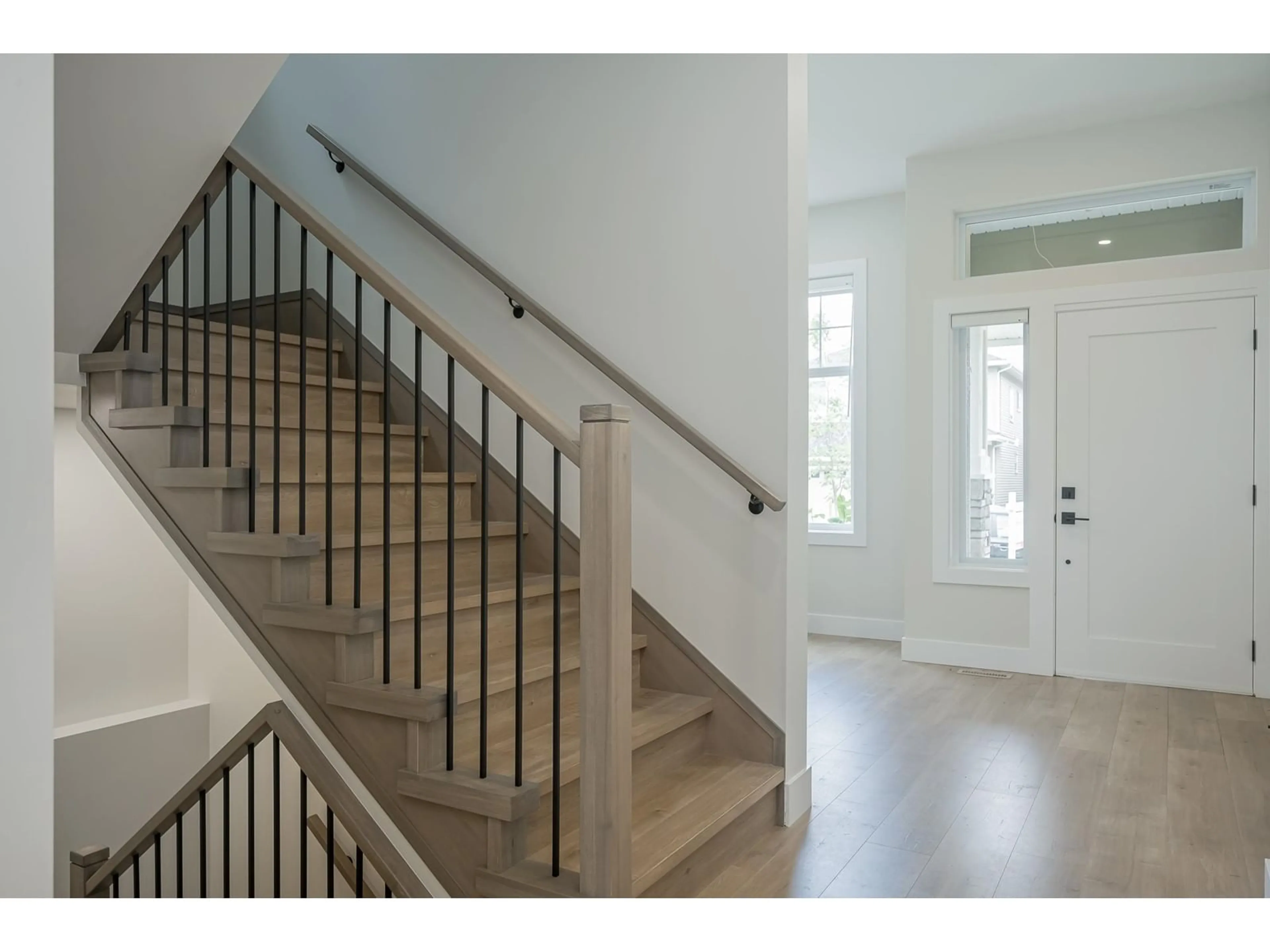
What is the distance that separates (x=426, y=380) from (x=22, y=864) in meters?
2.52

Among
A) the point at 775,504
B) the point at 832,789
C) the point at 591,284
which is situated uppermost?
the point at 591,284

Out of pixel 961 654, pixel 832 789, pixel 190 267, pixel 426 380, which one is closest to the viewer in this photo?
pixel 832 789

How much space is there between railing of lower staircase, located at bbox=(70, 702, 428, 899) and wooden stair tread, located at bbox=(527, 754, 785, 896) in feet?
1.64

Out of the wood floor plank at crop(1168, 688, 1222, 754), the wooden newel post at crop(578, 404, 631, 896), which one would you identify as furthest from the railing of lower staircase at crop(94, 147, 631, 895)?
the wood floor plank at crop(1168, 688, 1222, 754)

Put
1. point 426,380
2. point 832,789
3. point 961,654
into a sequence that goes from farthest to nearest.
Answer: point 961,654, point 426,380, point 832,789

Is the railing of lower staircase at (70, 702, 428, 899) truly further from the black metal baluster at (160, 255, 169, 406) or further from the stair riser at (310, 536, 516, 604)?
the black metal baluster at (160, 255, 169, 406)

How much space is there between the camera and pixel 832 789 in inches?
116

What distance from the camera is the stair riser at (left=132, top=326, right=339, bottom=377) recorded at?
9.78 ft

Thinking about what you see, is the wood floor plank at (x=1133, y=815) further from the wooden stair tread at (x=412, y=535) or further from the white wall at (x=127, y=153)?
the white wall at (x=127, y=153)

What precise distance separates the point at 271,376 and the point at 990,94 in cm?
349

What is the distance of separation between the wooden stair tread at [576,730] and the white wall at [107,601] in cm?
333

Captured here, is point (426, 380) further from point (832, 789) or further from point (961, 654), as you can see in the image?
point (961, 654)

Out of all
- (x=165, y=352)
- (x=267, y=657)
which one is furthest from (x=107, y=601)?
(x=267, y=657)
